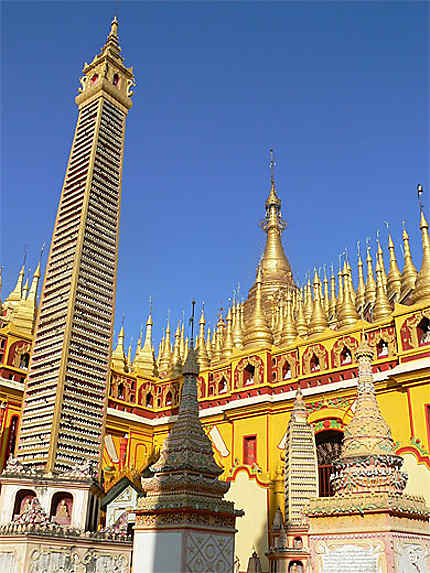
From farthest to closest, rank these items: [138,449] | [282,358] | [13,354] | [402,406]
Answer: [138,449] → [282,358] → [13,354] → [402,406]

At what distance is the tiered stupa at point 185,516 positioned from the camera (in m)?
8.67

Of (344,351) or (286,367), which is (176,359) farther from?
(344,351)

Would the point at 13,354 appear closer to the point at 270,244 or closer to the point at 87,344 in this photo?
the point at 87,344

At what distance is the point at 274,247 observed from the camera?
39.8 m

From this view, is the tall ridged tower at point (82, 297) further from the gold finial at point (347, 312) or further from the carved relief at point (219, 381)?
the gold finial at point (347, 312)

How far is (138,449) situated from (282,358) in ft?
24.7

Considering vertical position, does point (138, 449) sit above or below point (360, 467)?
above

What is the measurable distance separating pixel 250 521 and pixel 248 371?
19.2 feet

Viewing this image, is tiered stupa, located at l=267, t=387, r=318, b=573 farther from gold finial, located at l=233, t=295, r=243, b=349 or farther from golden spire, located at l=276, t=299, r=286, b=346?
gold finial, located at l=233, t=295, r=243, b=349

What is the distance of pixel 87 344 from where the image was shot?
15383mm

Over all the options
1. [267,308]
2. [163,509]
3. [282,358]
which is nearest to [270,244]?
[267,308]

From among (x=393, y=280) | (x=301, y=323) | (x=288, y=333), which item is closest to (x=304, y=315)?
(x=301, y=323)

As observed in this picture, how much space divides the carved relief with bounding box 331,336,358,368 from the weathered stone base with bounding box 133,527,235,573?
445 inches

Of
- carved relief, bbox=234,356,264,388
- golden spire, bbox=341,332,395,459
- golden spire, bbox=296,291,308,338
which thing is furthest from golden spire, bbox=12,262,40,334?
golden spire, bbox=341,332,395,459
